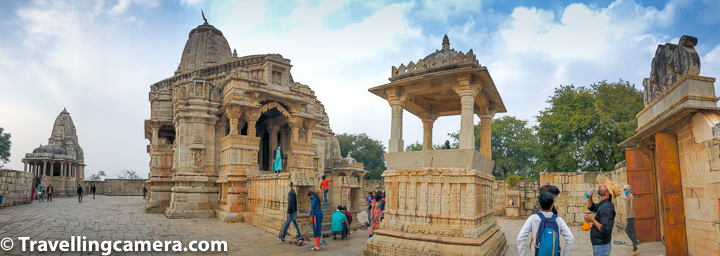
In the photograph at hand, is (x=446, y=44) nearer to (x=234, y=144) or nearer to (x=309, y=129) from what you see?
(x=234, y=144)

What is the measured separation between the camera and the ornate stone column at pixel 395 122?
8.16m

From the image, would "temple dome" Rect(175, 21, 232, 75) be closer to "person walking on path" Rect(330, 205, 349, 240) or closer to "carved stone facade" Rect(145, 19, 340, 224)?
"carved stone facade" Rect(145, 19, 340, 224)

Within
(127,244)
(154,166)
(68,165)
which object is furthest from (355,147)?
(127,244)

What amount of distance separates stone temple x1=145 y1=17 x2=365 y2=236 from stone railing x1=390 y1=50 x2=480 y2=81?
14.7ft

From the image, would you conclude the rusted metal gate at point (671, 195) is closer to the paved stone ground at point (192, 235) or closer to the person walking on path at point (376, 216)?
the paved stone ground at point (192, 235)

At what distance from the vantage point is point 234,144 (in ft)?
45.5

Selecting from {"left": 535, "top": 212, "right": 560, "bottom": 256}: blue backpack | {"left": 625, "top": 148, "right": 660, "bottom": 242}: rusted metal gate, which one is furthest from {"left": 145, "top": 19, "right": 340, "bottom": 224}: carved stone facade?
{"left": 625, "top": 148, "right": 660, "bottom": 242}: rusted metal gate

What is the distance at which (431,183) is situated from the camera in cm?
717

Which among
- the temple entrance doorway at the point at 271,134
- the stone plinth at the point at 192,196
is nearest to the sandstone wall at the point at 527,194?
the temple entrance doorway at the point at 271,134

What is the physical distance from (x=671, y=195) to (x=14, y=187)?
24.5 meters

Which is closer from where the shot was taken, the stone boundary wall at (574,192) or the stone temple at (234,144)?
the stone temple at (234,144)

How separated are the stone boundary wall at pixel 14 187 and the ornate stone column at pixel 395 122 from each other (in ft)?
57.4
